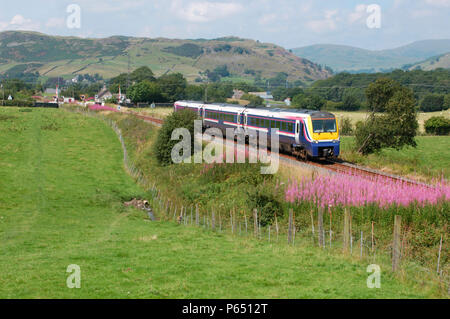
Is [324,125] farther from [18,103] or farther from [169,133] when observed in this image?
[18,103]

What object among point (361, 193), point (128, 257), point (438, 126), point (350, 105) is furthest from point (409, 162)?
point (350, 105)

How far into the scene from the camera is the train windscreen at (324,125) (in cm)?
3416

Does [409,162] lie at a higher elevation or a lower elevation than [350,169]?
lower

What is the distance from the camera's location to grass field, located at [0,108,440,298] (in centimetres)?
1359

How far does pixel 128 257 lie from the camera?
18797 millimetres

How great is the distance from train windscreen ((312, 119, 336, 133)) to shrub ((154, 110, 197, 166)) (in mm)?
14932

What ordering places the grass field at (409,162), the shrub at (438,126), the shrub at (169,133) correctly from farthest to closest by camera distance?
the shrub at (438,126) < the shrub at (169,133) < the grass field at (409,162)

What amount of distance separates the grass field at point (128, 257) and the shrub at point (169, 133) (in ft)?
15.3

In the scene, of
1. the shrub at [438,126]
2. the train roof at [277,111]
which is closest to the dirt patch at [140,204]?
the train roof at [277,111]

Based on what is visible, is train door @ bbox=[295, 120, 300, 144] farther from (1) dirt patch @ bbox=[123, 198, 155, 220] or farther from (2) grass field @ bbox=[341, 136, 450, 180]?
(1) dirt patch @ bbox=[123, 198, 155, 220]

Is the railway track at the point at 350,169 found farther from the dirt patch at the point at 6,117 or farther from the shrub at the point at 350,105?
the shrub at the point at 350,105

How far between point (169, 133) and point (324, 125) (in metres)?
17.7

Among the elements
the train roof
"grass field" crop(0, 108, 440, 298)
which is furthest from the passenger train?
"grass field" crop(0, 108, 440, 298)
